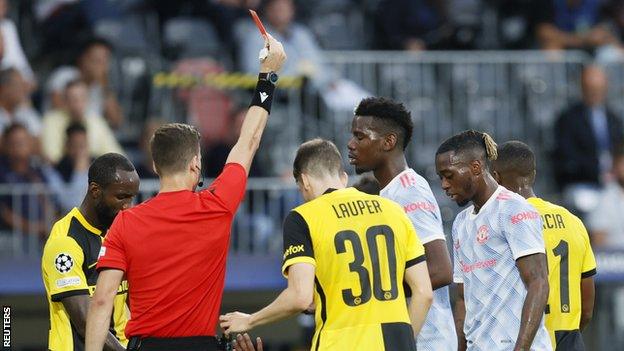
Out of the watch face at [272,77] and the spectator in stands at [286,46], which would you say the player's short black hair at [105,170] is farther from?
the spectator in stands at [286,46]

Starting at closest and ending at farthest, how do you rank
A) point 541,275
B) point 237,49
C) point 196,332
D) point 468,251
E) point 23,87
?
point 196,332, point 541,275, point 468,251, point 23,87, point 237,49

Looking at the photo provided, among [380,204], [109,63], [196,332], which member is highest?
[109,63]

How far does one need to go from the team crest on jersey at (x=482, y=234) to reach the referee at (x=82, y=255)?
2.07 metres

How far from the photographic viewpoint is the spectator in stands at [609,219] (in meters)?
15.4

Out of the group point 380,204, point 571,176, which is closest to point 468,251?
point 380,204

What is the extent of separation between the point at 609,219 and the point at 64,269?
8.99 metres

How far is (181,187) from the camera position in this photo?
712 cm

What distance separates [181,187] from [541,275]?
214 centimetres

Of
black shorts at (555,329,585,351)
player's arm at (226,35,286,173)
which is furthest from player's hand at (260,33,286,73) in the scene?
black shorts at (555,329,585,351)

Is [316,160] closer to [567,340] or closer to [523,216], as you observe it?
[523,216]

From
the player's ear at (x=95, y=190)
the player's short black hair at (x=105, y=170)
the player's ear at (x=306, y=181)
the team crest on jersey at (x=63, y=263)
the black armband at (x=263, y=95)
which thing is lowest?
the team crest on jersey at (x=63, y=263)

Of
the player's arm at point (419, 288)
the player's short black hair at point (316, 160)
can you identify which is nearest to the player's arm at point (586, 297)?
the player's arm at point (419, 288)

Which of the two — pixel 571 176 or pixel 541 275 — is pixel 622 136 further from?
pixel 541 275

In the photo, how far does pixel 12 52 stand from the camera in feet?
51.3
